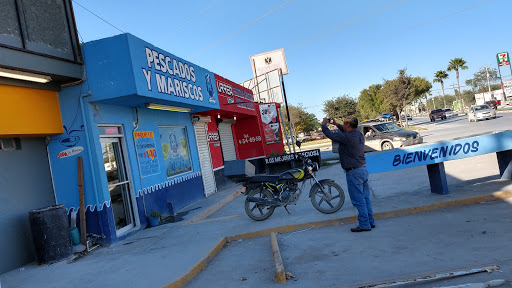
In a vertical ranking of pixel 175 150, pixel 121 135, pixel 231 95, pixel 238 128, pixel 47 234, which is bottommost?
pixel 47 234

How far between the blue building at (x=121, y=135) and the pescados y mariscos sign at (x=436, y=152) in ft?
16.3

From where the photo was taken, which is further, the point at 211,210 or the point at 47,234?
the point at 211,210

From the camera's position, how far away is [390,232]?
600 centimetres

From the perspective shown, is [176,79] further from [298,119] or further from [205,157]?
[298,119]

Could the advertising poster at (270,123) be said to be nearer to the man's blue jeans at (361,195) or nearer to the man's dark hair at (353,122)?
the man's dark hair at (353,122)

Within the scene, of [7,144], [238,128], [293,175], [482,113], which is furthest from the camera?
[482,113]

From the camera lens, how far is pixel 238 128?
19219 millimetres

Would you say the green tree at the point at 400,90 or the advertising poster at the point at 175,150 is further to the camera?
the green tree at the point at 400,90

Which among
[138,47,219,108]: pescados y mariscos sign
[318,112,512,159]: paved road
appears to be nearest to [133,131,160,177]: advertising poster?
[138,47,219,108]: pescados y mariscos sign

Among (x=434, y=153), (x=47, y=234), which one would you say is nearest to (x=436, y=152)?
(x=434, y=153)

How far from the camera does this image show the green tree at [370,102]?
72.9 metres

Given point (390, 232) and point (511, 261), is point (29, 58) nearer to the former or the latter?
point (390, 232)

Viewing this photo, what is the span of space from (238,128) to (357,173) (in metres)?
13.2

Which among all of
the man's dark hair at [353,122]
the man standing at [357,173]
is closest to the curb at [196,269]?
the man standing at [357,173]
